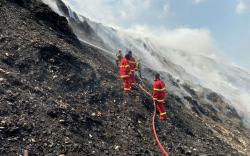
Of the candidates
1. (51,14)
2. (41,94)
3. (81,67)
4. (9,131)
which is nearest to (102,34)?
(51,14)

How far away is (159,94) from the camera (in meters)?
18.0

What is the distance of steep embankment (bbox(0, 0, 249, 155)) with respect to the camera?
13.0 m

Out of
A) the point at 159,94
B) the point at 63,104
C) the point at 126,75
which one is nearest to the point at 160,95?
the point at 159,94

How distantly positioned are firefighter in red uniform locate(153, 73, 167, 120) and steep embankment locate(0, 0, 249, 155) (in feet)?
1.56

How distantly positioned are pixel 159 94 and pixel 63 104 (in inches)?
171

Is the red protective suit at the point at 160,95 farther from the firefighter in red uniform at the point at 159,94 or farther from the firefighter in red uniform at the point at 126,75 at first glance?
the firefighter in red uniform at the point at 126,75

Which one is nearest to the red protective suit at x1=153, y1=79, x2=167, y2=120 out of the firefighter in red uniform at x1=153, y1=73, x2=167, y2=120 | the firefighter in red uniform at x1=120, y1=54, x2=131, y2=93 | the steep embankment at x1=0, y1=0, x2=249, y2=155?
the firefighter in red uniform at x1=153, y1=73, x2=167, y2=120

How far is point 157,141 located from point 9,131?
5.22m

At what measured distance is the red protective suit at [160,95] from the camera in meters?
17.8

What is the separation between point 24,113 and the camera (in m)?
13.6

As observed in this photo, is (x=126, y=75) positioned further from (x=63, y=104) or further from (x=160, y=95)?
(x=63, y=104)

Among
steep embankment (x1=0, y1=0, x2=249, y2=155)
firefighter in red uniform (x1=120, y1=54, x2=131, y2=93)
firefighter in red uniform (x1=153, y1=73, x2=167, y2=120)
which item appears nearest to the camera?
steep embankment (x1=0, y1=0, x2=249, y2=155)

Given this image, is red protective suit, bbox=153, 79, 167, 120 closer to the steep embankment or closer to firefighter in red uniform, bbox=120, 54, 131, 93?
the steep embankment

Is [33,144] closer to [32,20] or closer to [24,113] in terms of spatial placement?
[24,113]
